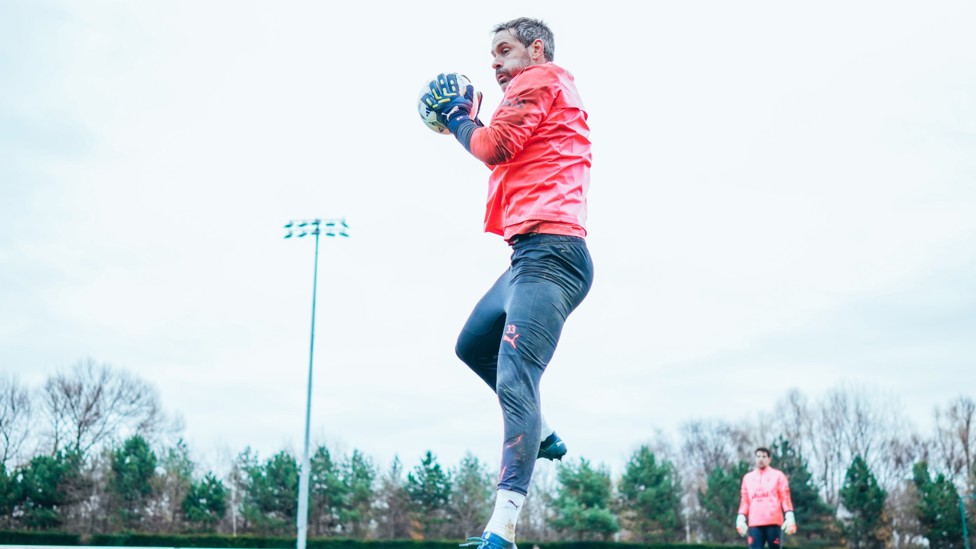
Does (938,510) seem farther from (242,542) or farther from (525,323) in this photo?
(525,323)

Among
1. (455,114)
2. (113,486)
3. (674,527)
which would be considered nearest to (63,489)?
(113,486)

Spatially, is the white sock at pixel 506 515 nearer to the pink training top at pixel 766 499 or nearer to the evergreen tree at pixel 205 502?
the pink training top at pixel 766 499

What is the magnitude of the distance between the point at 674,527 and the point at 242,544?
1121 inches

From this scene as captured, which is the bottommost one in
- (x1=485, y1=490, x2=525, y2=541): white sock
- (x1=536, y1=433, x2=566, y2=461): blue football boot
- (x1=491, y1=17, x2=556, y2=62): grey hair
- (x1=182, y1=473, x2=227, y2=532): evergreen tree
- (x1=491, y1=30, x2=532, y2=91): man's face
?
(x1=182, y1=473, x2=227, y2=532): evergreen tree

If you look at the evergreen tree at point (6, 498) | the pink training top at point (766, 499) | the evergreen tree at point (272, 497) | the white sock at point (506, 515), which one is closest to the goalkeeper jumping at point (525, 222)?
the white sock at point (506, 515)

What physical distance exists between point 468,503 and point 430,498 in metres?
2.43

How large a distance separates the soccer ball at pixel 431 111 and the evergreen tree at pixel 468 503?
2027 inches

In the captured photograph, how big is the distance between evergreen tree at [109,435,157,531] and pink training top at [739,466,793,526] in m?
43.7

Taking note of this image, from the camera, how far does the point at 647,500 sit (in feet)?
181

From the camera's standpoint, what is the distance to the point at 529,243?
3.51 meters

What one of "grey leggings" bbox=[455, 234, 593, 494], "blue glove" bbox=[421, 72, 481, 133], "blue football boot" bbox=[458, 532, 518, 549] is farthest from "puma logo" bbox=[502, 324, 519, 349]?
"blue glove" bbox=[421, 72, 481, 133]

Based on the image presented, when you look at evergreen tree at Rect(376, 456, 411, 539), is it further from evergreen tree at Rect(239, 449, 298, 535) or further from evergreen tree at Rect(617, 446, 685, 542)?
evergreen tree at Rect(617, 446, 685, 542)

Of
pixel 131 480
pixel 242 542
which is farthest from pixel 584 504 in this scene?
pixel 131 480

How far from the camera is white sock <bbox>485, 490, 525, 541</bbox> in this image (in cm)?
304
